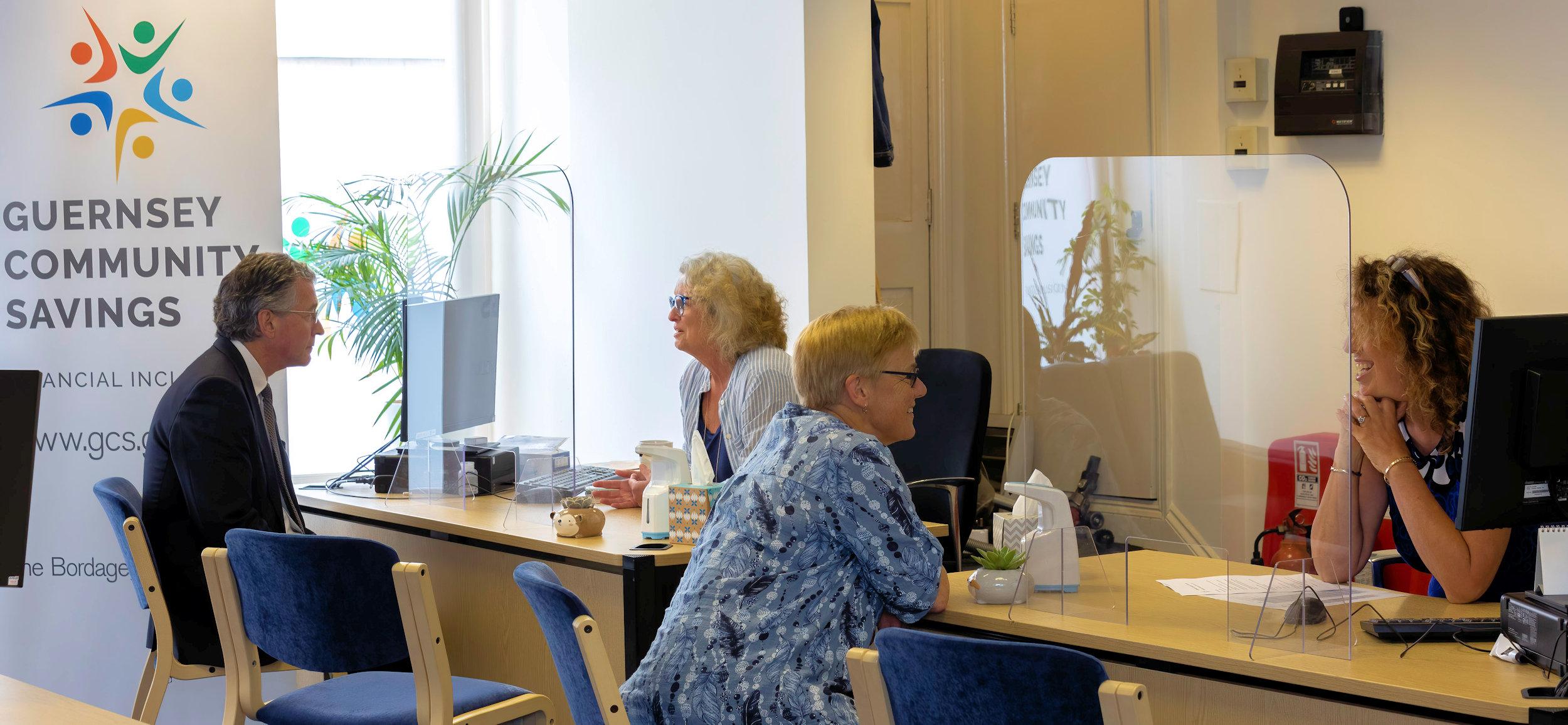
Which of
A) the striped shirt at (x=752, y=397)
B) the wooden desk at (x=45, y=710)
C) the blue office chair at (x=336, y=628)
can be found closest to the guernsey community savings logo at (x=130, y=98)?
the blue office chair at (x=336, y=628)

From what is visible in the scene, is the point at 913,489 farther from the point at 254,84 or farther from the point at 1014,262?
the point at 254,84

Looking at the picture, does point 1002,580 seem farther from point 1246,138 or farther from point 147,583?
point 1246,138

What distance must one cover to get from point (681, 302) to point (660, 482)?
0.67m

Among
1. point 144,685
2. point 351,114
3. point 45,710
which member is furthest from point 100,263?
point 45,710

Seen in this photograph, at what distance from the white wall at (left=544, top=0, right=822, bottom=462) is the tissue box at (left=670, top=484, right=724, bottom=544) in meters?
1.36

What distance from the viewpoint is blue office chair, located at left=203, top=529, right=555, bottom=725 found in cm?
250

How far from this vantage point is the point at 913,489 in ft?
13.4

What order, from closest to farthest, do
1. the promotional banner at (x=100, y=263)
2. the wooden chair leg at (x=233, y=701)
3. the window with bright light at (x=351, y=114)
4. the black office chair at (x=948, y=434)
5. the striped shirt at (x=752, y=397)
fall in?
the wooden chair leg at (x=233, y=701), the striped shirt at (x=752, y=397), the promotional banner at (x=100, y=263), the black office chair at (x=948, y=434), the window with bright light at (x=351, y=114)

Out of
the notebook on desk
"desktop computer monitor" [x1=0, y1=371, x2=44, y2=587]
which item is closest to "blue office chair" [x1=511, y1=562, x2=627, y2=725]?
"desktop computer monitor" [x1=0, y1=371, x2=44, y2=587]

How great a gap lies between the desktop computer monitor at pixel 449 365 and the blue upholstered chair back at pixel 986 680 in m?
2.03

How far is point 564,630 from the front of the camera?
2.05m

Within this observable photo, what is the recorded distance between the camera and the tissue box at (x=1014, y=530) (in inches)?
93.5

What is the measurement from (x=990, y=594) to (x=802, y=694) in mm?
403

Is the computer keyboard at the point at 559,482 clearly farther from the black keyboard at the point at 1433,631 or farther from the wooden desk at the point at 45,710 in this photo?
the black keyboard at the point at 1433,631
